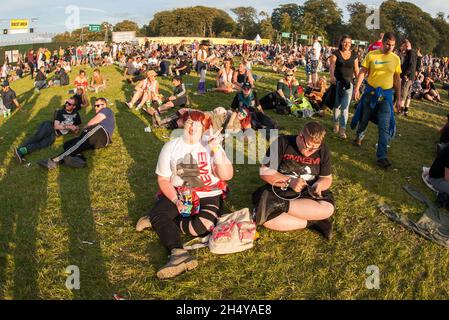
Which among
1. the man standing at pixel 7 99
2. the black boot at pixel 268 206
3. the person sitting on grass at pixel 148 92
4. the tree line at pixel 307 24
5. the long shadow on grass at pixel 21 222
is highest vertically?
the tree line at pixel 307 24

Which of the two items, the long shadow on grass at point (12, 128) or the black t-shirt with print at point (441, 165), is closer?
the black t-shirt with print at point (441, 165)

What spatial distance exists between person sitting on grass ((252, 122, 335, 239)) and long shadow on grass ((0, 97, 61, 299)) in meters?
2.42

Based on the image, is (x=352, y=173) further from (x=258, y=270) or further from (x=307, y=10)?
(x=307, y=10)

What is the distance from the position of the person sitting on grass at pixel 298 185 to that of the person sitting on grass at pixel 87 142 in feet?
12.0

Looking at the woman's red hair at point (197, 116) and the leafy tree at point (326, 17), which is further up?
the leafy tree at point (326, 17)

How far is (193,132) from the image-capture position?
3938 mm

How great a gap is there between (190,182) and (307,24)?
83168 millimetres

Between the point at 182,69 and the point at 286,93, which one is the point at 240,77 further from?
the point at 182,69

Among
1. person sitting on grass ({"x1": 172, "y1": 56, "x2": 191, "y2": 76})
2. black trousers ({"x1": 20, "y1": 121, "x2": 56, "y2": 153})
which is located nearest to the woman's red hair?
black trousers ({"x1": 20, "y1": 121, "x2": 56, "y2": 153})

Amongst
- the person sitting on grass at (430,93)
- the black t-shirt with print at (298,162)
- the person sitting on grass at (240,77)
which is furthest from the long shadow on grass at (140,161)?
the person sitting on grass at (430,93)

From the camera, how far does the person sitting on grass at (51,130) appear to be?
22.1 ft

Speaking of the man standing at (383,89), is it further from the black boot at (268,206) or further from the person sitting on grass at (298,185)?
the black boot at (268,206)

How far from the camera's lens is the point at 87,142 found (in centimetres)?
666

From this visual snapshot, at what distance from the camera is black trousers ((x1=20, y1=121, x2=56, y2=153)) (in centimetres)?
699
